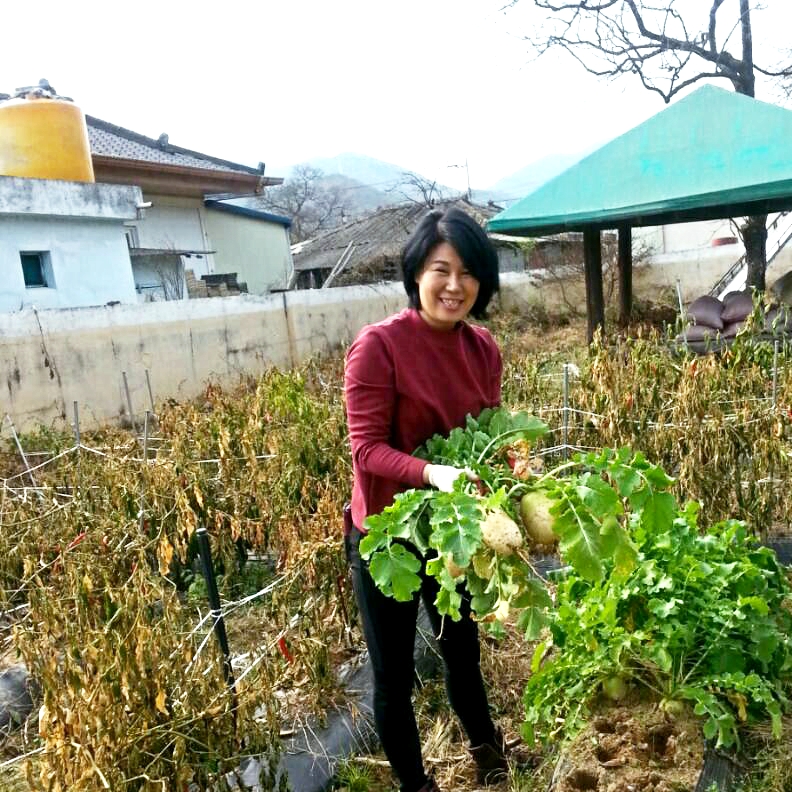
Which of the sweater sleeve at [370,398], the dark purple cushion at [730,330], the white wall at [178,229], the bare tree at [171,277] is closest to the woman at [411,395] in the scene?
the sweater sleeve at [370,398]

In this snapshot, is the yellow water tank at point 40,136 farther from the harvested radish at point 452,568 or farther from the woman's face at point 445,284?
the harvested radish at point 452,568

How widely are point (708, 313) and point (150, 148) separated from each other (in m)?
14.4

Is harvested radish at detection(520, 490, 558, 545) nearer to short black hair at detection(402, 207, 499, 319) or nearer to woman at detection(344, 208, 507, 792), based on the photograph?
woman at detection(344, 208, 507, 792)

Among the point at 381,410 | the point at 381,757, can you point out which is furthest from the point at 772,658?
the point at 381,410

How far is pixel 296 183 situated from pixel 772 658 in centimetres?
4401

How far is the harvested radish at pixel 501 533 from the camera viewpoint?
153 cm

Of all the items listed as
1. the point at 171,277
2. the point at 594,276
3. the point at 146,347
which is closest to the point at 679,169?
the point at 594,276

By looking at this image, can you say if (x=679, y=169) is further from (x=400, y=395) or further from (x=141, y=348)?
(x=400, y=395)

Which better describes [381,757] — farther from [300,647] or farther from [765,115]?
[765,115]

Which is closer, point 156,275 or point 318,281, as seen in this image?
point 156,275

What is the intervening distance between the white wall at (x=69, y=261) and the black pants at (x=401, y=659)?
8536mm

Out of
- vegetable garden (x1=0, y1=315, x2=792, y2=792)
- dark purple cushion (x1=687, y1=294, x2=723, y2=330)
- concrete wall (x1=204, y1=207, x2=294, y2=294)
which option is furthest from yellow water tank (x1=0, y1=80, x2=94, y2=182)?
dark purple cushion (x1=687, y1=294, x2=723, y2=330)

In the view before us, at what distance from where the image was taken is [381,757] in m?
2.41

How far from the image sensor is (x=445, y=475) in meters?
1.62
